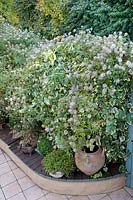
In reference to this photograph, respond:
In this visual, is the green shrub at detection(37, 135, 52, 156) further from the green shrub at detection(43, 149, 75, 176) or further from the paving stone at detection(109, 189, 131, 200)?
the paving stone at detection(109, 189, 131, 200)

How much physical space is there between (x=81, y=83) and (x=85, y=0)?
376 centimetres

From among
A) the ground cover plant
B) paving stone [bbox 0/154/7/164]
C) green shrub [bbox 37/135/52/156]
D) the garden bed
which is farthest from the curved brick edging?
paving stone [bbox 0/154/7/164]

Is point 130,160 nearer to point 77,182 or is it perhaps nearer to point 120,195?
point 120,195

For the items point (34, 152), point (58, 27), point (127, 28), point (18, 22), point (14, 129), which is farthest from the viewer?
point (18, 22)

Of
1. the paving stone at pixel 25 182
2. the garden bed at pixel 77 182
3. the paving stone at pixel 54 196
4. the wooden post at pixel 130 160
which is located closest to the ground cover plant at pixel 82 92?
the wooden post at pixel 130 160

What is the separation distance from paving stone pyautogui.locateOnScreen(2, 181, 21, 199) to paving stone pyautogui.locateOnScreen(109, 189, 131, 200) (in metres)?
→ 1.06

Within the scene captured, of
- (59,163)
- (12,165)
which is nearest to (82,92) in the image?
(59,163)

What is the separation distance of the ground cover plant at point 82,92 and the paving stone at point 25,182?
713 mm

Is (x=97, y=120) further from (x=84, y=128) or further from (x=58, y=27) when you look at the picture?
(x=58, y=27)

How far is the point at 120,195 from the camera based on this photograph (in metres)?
3.26

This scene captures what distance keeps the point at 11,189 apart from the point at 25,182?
189 millimetres

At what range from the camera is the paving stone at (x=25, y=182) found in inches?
137

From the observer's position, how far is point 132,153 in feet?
10.4

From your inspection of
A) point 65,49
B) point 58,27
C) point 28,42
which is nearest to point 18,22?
point 58,27
